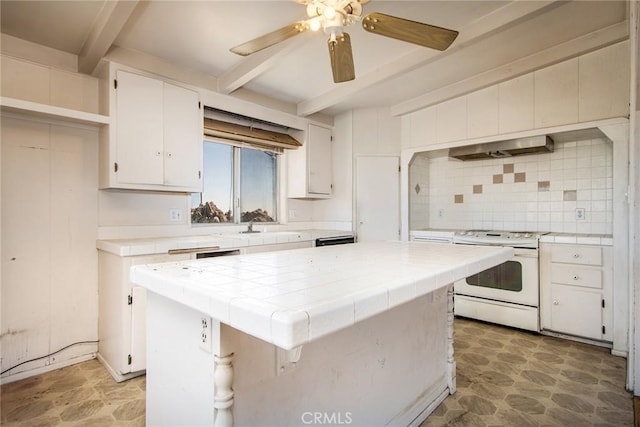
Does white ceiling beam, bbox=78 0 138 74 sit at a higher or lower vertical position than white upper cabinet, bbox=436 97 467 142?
higher

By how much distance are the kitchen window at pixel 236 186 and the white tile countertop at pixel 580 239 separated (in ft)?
9.35

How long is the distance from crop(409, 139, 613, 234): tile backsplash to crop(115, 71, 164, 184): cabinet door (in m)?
2.74

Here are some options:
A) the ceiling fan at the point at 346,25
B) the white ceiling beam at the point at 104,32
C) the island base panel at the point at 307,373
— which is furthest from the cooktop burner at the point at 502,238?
the white ceiling beam at the point at 104,32

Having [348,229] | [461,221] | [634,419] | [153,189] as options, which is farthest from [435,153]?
[153,189]

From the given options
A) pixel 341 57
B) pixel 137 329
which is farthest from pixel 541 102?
pixel 137 329

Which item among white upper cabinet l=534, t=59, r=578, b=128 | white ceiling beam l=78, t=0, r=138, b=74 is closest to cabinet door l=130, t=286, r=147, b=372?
white ceiling beam l=78, t=0, r=138, b=74

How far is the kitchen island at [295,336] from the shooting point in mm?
764

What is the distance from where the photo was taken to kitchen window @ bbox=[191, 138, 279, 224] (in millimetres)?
3277

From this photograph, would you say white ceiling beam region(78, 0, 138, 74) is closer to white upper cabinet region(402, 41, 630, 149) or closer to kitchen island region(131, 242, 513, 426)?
kitchen island region(131, 242, 513, 426)

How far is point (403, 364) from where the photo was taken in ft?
5.27

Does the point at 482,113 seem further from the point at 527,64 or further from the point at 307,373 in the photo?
the point at 307,373

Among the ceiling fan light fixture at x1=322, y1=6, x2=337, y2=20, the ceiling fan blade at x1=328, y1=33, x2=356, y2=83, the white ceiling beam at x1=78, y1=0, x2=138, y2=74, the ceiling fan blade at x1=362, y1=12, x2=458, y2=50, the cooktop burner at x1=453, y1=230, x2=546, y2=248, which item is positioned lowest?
the cooktop burner at x1=453, y1=230, x2=546, y2=248

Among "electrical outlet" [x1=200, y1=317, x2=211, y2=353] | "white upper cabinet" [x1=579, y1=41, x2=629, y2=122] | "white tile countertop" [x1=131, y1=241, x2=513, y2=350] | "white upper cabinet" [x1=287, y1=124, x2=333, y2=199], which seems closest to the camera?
"white tile countertop" [x1=131, y1=241, x2=513, y2=350]

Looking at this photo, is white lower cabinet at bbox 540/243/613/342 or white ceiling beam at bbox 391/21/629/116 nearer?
white ceiling beam at bbox 391/21/629/116
